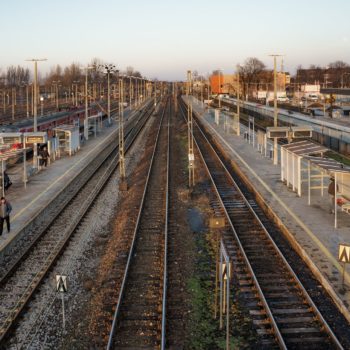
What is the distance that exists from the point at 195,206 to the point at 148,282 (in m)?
7.87

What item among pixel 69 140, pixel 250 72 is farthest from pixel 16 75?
pixel 69 140

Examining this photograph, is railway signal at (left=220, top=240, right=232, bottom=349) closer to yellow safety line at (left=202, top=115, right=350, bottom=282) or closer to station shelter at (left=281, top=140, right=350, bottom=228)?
yellow safety line at (left=202, top=115, right=350, bottom=282)

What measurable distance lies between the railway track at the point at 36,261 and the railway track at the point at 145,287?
1972mm

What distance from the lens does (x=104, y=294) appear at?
11.0 meters

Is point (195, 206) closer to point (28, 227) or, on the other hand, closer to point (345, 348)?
point (28, 227)

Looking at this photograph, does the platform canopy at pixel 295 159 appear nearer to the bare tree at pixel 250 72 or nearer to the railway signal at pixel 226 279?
the railway signal at pixel 226 279

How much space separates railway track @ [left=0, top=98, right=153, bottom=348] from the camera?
10492 mm

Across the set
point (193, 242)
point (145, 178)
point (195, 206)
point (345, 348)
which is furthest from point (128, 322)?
point (145, 178)

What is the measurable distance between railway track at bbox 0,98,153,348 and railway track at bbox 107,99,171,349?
1.97 meters

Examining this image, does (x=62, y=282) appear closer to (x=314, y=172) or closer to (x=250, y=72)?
(x=314, y=172)

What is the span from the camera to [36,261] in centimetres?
1340

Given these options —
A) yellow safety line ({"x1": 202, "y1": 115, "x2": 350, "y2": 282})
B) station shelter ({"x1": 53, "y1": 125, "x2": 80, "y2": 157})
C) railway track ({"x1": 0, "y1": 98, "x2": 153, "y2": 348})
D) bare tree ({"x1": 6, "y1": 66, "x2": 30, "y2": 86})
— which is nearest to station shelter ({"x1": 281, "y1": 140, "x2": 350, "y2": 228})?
yellow safety line ({"x1": 202, "y1": 115, "x2": 350, "y2": 282})

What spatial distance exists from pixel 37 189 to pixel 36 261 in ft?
29.5

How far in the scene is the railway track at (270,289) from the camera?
29.3 feet
